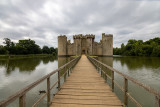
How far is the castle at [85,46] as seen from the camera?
40.9 m

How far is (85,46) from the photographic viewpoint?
41938mm

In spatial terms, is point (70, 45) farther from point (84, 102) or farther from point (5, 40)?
point (84, 102)

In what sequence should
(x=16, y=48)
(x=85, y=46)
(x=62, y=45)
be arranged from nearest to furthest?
(x=16, y=48) < (x=85, y=46) < (x=62, y=45)

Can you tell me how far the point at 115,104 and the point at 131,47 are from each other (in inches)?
2200

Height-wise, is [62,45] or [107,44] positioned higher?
[107,44]

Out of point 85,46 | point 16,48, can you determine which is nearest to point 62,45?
point 85,46

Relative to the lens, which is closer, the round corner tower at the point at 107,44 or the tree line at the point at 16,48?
the tree line at the point at 16,48

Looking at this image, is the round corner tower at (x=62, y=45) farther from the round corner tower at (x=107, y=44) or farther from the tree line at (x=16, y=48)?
the round corner tower at (x=107, y=44)

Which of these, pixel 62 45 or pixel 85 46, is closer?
pixel 85 46

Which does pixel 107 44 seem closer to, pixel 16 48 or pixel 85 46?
pixel 85 46

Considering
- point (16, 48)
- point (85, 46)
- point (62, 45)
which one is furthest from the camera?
point (62, 45)

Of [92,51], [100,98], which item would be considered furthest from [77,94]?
[92,51]

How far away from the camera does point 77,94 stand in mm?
3023

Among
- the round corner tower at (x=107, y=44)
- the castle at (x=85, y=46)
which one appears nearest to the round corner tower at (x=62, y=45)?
the castle at (x=85, y=46)
